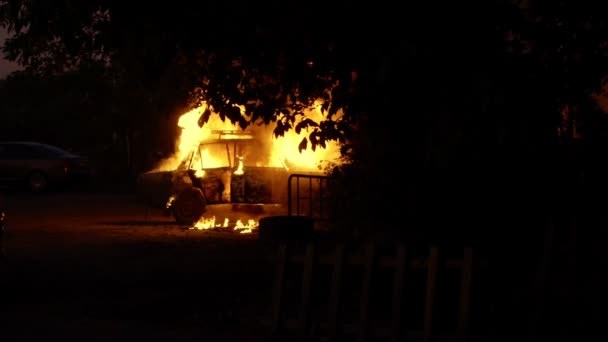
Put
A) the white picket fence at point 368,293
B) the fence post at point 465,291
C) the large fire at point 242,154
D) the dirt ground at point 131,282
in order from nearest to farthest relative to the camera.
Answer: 1. the fence post at point 465,291
2. the white picket fence at point 368,293
3. the dirt ground at point 131,282
4. the large fire at point 242,154

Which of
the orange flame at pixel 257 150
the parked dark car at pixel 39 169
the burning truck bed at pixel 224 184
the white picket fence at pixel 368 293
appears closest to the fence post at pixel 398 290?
the white picket fence at pixel 368 293

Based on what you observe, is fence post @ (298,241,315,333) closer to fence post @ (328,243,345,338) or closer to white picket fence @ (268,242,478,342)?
white picket fence @ (268,242,478,342)

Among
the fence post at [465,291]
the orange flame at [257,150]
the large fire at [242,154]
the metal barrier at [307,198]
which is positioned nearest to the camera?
the fence post at [465,291]

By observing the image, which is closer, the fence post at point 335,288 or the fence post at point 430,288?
the fence post at point 430,288

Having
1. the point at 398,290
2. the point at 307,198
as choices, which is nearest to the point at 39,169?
the point at 307,198

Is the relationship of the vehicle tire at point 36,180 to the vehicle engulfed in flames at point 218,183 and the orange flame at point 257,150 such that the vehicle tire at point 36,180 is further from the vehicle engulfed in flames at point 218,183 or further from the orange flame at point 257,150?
the vehicle engulfed in flames at point 218,183

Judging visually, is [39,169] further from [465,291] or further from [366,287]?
[465,291]

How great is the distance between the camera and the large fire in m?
16.9

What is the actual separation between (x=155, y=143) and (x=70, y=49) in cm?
2462

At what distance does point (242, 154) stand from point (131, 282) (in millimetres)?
7662

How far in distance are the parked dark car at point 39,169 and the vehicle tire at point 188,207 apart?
467 inches

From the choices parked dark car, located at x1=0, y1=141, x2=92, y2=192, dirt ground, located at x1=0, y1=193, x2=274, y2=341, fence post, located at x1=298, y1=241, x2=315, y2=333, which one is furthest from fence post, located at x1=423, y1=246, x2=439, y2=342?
parked dark car, located at x1=0, y1=141, x2=92, y2=192

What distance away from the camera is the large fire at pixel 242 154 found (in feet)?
55.4

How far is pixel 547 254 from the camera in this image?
6977mm
